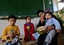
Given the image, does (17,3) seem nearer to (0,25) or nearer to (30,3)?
(30,3)

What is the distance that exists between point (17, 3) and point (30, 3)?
35 centimetres

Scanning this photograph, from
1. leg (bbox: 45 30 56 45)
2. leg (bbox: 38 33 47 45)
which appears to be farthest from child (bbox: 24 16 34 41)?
leg (bbox: 45 30 56 45)

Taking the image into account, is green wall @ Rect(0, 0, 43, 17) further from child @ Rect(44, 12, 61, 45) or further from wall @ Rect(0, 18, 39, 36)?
child @ Rect(44, 12, 61, 45)

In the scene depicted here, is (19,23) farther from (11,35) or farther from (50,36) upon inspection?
(11,35)

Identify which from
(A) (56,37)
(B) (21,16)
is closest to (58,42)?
(A) (56,37)

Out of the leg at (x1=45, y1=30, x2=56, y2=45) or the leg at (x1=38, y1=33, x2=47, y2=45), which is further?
the leg at (x1=38, y1=33, x2=47, y2=45)

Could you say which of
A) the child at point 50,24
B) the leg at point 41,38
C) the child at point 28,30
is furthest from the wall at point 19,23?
the leg at point 41,38

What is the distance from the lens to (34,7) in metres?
4.02

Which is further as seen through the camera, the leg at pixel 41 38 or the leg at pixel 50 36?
the leg at pixel 41 38

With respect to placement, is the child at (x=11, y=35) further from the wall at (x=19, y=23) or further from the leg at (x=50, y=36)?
the wall at (x=19, y=23)

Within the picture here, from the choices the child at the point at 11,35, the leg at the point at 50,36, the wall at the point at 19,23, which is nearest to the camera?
the child at the point at 11,35

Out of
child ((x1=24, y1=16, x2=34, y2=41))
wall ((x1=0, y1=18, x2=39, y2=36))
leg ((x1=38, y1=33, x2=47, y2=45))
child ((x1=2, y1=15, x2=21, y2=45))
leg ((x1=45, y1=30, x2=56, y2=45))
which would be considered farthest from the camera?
wall ((x1=0, y1=18, x2=39, y2=36))

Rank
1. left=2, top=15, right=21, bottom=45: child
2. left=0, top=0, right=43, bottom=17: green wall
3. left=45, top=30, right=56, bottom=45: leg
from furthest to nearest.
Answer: left=0, top=0, right=43, bottom=17: green wall → left=45, top=30, right=56, bottom=45: leg → left=2, top=15, right=21, bottom=45: child

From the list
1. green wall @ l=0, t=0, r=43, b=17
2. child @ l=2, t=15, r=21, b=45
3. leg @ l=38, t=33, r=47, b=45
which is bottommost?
leg @ l=38, t=33, r=47, b=45
